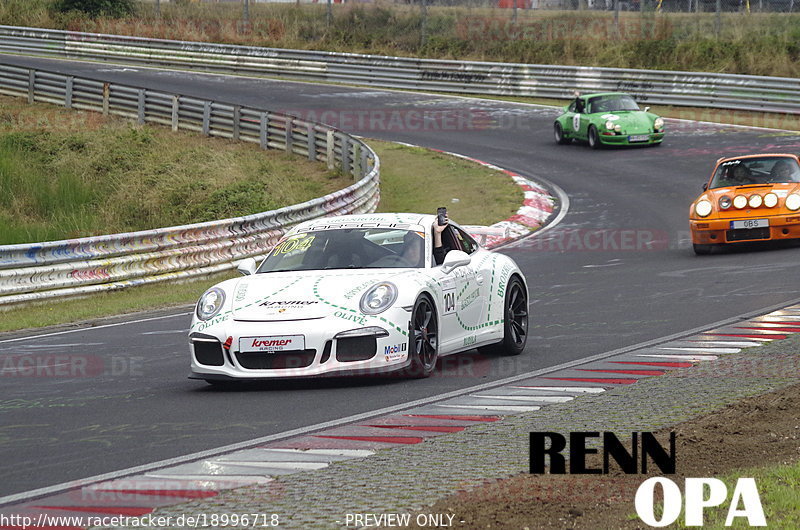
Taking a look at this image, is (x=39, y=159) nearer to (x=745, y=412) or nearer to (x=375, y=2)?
(x=375, y=2)

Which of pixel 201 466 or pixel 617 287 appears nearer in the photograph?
pixel 201 466

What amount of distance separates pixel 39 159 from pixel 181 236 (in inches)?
615

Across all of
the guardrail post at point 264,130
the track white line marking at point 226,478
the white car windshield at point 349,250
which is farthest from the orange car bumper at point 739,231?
the guardrail post at point 264,130

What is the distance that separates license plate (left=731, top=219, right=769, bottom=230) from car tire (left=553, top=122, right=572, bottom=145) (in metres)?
14.9

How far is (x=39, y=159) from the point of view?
32438 millimetres

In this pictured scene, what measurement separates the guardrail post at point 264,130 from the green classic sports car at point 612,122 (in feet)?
26.0

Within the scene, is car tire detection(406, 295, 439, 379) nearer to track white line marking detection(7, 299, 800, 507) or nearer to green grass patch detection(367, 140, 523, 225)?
track white line marking detection(7, 299, 800, 507)

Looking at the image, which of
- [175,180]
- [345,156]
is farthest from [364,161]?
[175,180]

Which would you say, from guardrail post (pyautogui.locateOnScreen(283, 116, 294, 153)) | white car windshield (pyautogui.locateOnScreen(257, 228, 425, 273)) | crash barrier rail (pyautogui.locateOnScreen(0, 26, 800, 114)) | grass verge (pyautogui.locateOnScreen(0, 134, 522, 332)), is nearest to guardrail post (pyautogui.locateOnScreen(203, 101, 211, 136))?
guardrail post (pyautogui.locateOnScreen(283, 116, 294, 153))

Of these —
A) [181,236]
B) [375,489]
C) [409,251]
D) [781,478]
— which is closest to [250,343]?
[409,251]

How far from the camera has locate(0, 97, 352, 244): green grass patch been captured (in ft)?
85.1

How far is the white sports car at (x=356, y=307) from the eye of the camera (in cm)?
898

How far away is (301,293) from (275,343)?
562mm

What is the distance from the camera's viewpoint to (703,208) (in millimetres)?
17891
